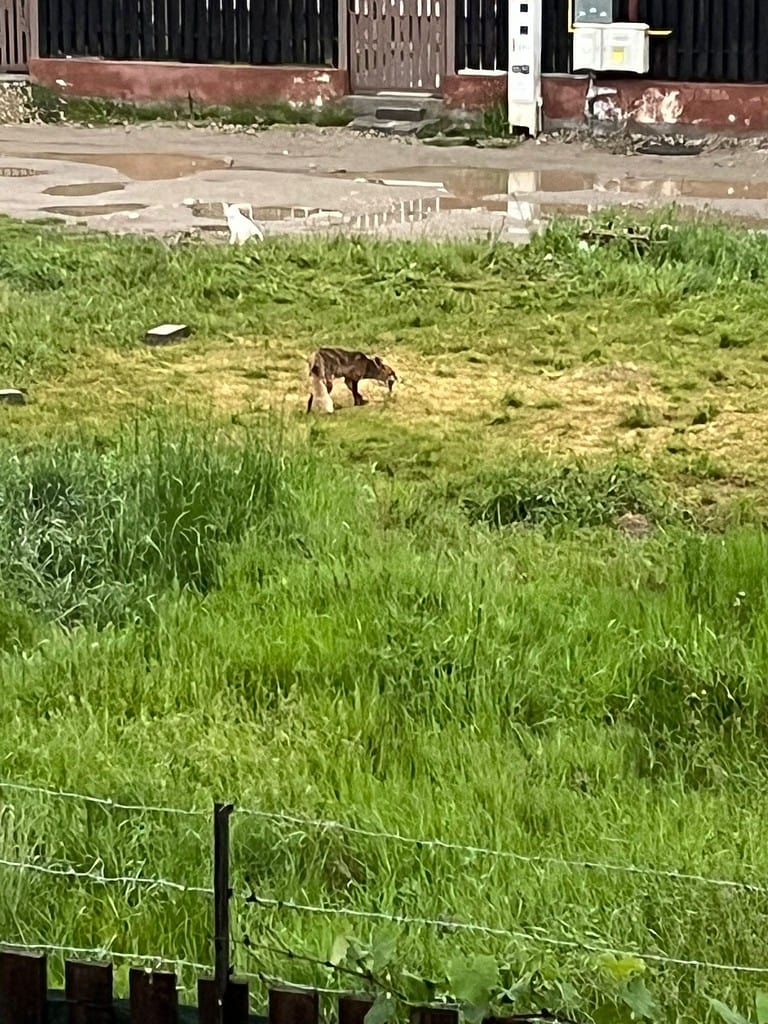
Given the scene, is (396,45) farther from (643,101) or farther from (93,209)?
(93,209)

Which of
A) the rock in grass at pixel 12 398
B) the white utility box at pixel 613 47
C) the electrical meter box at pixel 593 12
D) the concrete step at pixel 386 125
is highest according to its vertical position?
the electrical meter box at pixel 593 12

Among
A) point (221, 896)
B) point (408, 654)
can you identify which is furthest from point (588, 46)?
point (221, 896)

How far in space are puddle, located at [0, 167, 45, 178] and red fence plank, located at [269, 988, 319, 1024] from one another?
48.1ft

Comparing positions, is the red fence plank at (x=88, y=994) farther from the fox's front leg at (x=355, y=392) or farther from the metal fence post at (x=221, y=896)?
the fox's front leg at (x=355, y=392)

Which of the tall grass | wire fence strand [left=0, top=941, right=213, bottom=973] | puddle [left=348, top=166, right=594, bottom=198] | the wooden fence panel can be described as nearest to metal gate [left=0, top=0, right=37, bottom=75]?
the wooden fence panel

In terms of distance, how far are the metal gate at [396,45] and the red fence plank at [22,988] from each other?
1761cm

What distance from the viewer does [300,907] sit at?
3.86 metres

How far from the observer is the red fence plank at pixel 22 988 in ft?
11.0

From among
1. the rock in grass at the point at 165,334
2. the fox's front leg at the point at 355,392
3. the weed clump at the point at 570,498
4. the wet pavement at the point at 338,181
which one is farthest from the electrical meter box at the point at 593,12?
the weed clump at the point at 570,498

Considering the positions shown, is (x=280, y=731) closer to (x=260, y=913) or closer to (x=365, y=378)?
(x=260, y=913)

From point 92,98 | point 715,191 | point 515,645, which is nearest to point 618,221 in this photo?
point 715,191

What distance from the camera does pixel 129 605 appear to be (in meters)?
6.17

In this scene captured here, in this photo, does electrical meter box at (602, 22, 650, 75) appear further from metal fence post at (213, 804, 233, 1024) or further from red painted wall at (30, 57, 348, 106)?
metal fence post at (213, 804, 233, 1024)

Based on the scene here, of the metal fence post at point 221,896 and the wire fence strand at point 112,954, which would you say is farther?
the wire fence strand at point 112,954
